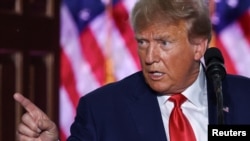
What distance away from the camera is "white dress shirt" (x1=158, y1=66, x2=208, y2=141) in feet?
5.38

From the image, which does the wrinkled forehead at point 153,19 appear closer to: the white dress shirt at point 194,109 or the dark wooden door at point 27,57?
the white dress shirt at point 194,109

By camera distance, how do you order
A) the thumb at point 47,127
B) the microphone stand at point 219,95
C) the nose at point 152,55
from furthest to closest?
the nose at point 152,55 → the thumb at point 47,127 → the microphone stand at point 219,95

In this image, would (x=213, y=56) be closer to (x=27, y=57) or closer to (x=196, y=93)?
(x=196, y=93)

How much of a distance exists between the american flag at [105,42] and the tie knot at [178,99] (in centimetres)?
56

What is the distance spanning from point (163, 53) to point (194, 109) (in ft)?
0.64

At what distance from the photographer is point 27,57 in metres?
2.08

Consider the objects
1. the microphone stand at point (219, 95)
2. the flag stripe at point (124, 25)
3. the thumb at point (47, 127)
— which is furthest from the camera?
the flag stripe at point (124, 25)

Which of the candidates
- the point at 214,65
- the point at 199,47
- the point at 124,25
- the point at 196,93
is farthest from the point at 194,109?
the point at 124,25

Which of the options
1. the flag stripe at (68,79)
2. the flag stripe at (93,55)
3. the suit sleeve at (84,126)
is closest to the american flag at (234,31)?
the flag stripe at (93,55)

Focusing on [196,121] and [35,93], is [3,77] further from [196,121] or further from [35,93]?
[196,121]

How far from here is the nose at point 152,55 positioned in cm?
155

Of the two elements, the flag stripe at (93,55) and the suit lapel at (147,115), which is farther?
the flag stripe at (93,55)

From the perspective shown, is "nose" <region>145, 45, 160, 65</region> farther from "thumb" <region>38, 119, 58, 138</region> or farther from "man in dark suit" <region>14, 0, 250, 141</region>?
"thumb" <region>38, 119, 58, 138</region>

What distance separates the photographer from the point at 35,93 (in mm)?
2166
